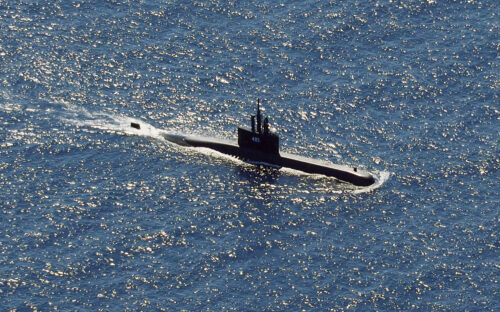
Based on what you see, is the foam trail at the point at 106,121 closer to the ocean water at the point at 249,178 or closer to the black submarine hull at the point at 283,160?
the ocean water at the point at 249,178

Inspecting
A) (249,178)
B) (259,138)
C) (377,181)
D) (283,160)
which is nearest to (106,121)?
(259,138)

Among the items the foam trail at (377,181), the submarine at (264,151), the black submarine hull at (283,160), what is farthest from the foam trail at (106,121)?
the foam trail at (377,181)

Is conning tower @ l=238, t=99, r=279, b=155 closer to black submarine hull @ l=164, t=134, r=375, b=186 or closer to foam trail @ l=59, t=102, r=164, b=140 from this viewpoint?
black submarine hull @ l=164, t=134, r=375, b=186

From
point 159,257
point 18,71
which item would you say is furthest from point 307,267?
point 18,71

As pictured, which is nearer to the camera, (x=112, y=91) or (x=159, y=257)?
(x=159, y=257)

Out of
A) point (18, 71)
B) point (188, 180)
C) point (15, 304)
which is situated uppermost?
point (18, 71)

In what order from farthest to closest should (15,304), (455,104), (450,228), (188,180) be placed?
(455,104)
(188,180)
(450,228)
(15,304)

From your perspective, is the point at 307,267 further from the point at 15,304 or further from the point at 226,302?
the point at 15,304

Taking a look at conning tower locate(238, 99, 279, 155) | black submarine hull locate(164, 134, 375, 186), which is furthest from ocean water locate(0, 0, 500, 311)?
conning tower locate(238, 99, 279, 155)
